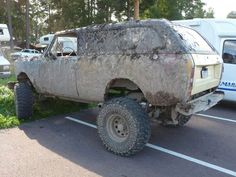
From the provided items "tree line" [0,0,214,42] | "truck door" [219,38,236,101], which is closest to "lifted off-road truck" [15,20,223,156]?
"truck door" [219,38,236,101]

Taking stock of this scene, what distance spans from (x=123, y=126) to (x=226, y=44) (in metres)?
4.95

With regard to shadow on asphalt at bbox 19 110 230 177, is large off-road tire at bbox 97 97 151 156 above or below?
above

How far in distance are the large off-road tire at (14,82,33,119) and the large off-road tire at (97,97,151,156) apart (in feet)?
8.00

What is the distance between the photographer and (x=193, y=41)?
5609 millimetres

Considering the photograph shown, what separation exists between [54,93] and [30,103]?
2.75 feet

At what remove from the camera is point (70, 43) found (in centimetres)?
712

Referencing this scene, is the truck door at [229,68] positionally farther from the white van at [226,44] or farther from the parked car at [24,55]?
the parked car at [24,55]

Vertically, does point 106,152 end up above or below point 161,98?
below

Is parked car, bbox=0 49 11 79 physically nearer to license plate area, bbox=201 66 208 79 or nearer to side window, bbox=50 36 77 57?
side window, bbox=50 36 77 57

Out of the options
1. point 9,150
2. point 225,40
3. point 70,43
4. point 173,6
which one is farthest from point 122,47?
point 173,6

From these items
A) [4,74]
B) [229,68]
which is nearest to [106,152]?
[229,68]

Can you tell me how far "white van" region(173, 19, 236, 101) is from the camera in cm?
893

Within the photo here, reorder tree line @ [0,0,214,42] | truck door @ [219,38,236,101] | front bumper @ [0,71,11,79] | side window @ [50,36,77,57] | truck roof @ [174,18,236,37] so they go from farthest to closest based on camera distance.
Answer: tree line @ [0,0,214,42], front bumper @ [0,71,11,79], truck roof @ [174,18,236,37], truck door @ [219,38,236,101], side window @ [50,36,77,57]

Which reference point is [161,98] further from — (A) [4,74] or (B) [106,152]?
(A) [4,74]
